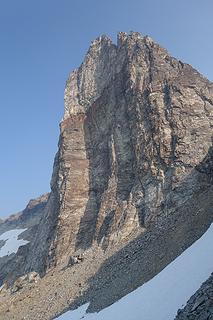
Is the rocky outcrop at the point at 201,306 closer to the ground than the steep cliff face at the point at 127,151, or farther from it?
closer to the ground

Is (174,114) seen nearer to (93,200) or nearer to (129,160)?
(129,160)

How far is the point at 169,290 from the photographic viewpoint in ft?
76.9

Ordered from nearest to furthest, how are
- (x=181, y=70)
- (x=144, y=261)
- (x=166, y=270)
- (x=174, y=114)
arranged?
(x=166, y=270), (x=144, y=261), (x=174, y=114), (x=181, y=70)

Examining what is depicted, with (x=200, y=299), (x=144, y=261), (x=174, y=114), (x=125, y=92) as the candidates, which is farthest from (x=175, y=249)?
(x=125, y=92)

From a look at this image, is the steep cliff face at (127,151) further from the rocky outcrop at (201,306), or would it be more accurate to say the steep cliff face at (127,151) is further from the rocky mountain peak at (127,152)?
the rocky outcrop at (201,306)

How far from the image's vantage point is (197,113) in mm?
58906

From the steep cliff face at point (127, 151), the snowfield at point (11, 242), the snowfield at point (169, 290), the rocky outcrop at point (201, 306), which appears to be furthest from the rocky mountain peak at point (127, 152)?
the snowfield at point (11, 242)

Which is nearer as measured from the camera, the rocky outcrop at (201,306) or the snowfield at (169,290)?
the rocky outcrop at (201,306)

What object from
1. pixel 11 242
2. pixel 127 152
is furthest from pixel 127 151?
pixel 11 242

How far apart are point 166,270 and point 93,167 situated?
41.3 m

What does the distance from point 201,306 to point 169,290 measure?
697cm

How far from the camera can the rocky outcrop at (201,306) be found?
15.7m

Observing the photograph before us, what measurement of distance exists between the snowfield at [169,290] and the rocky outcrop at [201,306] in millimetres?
2014

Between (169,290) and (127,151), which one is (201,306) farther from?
(127,151)
